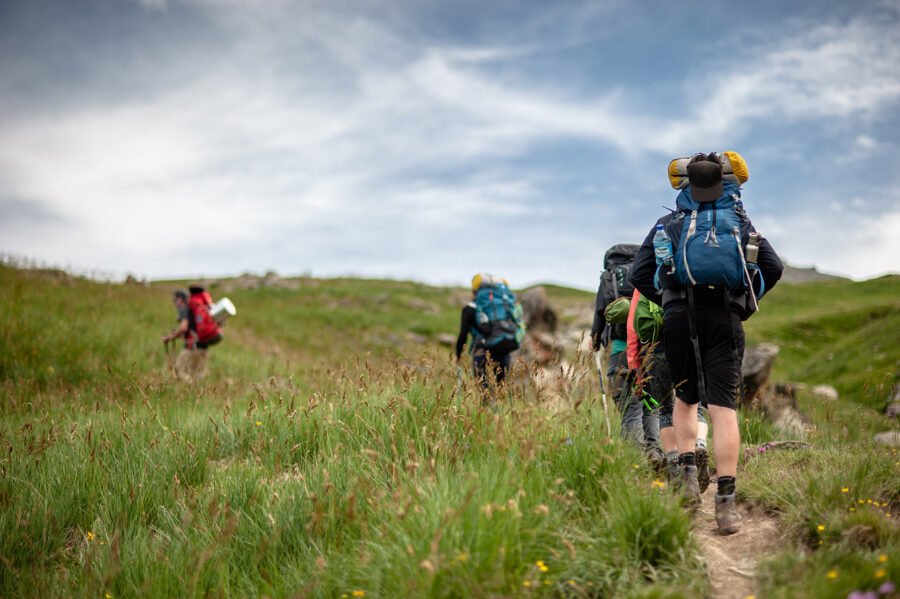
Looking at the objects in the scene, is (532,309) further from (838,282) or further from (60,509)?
(838,282)

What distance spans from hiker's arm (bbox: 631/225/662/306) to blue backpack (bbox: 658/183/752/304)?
0.31m

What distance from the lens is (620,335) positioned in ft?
19.4

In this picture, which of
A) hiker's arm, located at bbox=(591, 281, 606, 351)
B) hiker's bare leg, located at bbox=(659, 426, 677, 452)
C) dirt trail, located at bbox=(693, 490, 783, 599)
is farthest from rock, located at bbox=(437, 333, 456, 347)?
dirt trail, located at bbox=(693, 490, 783, 599)

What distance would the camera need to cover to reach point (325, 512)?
13.2 ft

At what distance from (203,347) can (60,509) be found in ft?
23.6

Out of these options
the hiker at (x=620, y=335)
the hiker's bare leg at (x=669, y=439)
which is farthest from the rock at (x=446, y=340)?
the hiker's bare leg at (x=669, y=439)

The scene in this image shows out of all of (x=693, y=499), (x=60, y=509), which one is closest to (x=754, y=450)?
(x=693, y=499)

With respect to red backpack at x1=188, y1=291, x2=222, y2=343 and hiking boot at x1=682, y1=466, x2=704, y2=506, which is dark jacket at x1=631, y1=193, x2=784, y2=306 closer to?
hiking boot at x1=682, y1=466, x2=704, y2=506

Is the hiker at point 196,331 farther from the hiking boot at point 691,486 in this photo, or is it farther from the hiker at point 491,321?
the hiking boot at point 691,486

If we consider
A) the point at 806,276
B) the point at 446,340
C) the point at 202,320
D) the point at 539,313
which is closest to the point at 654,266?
the point at 202,320

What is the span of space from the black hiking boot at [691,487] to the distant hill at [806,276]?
58.5m

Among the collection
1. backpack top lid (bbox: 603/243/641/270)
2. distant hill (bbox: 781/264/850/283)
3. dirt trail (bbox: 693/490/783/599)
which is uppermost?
distant hill (bbox: 781/264/850/283)

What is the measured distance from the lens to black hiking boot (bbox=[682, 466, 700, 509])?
14.2 ft

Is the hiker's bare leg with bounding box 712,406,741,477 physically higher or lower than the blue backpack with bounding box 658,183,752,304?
lower
